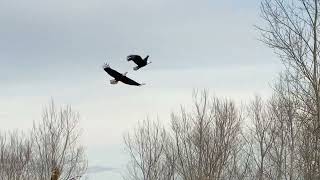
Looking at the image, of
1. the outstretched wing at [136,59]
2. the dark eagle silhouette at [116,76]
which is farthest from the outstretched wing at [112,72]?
the outstretched wing at [136,59]

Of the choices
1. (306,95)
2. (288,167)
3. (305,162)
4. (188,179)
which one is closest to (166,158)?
(188,179)

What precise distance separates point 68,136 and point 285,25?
1762cm

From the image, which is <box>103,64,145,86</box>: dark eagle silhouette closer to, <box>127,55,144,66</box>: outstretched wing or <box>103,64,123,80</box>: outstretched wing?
<box>103,64,123,80</box>: outstretched wing

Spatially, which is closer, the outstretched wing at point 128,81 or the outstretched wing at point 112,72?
the outstretched wing at point 112,72

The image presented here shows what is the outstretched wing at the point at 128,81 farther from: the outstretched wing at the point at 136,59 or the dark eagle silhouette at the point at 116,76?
the outstretched wing at the point at 136,59

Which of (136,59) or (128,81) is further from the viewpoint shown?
(128,81)

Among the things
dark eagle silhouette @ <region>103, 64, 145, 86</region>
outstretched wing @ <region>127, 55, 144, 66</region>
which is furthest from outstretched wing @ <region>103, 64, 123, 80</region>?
outstretched wing @ <region>127, 55, 144, 66</region>

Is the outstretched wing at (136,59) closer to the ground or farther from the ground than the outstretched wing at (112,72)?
farther from the ground

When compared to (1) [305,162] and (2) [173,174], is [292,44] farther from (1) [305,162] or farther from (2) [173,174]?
(2) [173,174]

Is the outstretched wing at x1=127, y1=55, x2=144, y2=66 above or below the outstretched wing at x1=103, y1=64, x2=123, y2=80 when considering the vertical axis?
above

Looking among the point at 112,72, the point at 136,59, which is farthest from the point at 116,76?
the point at 136,59

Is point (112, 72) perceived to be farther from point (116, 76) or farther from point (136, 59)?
point (136, 59)

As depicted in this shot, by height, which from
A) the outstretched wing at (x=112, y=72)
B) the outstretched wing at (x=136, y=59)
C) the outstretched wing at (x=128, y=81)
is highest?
the outstretched wing at (x=136, y=59)

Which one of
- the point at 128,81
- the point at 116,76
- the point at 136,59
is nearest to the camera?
the point at 136,59
